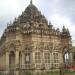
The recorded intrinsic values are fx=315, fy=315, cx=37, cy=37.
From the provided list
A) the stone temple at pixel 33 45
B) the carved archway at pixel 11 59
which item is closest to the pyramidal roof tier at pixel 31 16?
the stone temple at pixel 33 45

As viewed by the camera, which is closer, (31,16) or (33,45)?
(33,45)

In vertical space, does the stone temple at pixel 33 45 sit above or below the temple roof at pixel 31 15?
below

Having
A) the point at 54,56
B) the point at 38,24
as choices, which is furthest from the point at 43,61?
the point at 38,24

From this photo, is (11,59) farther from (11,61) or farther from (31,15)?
(31,15)

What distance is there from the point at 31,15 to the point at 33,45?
651 cm

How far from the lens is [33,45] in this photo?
46.7 m

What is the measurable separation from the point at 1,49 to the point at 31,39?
22.4ft

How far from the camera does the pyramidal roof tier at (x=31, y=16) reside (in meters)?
50.5

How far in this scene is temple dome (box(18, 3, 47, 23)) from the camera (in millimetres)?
50531

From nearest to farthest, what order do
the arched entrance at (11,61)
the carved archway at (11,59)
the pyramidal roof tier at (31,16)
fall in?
the arched entrance at (11,61), the carved archway at (11,59), the pyramidal roof tier at (31,16)

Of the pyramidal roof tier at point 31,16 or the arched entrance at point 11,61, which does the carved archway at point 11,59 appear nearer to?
the arched entrance at point 11,61

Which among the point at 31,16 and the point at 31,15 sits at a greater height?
the point at 31,15

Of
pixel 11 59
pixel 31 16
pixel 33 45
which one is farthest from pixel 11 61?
pixel 31 16

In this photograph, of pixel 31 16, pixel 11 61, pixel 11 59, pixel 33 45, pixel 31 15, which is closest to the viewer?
pixel 33 45
